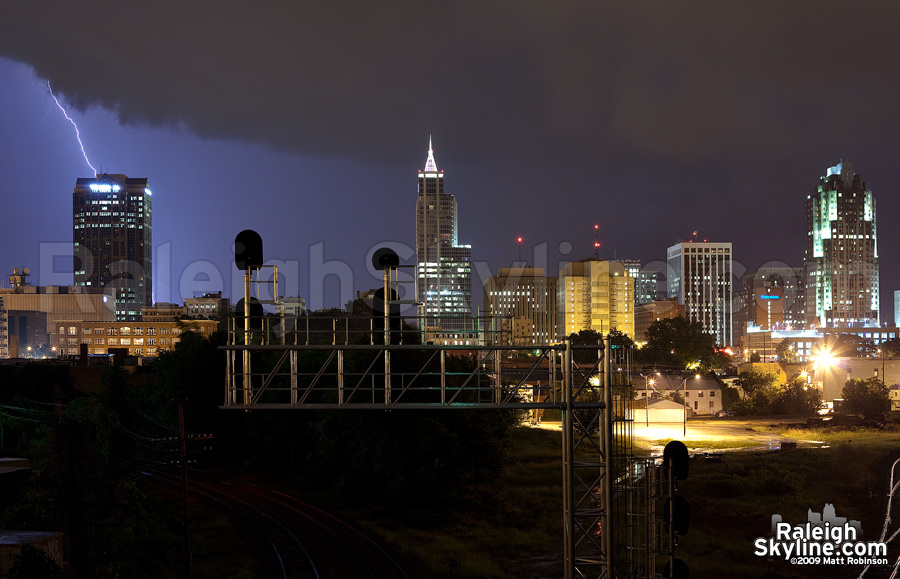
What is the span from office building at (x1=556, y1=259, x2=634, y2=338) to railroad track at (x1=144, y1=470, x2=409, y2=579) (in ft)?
418

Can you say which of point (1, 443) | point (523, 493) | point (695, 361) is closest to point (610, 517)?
point (523, 493)

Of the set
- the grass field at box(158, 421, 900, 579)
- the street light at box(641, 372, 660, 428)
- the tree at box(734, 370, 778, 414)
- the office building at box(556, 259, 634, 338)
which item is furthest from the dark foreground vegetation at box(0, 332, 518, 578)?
the office building at box(556, 259, 634, 338)

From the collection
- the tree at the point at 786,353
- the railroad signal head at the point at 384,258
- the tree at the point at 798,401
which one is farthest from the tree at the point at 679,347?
the railroad signal head at the point at 384,258

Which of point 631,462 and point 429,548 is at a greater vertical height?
point 631,462

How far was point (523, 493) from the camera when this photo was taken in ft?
120

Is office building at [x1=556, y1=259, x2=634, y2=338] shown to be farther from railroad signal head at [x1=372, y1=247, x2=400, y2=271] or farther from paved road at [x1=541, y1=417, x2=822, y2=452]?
railroad signal head at [x1=372, y1=247, x2=400, y2=271]

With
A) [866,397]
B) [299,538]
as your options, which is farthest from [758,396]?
[299,538]

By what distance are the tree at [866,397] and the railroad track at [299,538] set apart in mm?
58726

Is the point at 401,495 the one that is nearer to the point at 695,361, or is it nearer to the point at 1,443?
the point at 1,443

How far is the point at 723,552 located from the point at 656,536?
1120cm

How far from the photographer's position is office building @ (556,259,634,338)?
16200cm

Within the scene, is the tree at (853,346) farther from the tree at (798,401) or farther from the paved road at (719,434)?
the paved road at (719,434)

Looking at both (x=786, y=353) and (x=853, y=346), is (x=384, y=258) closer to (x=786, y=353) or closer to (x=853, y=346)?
(x=786, y=353)

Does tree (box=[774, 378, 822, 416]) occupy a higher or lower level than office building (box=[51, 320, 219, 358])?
lower
